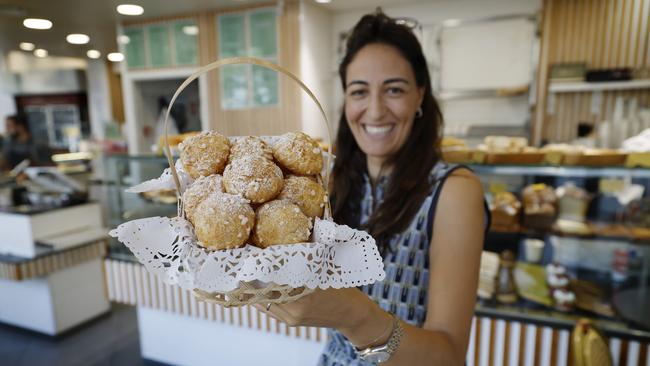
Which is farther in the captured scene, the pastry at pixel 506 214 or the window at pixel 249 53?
the window at pixel 249 53

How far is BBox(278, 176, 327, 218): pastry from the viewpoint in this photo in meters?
0.79

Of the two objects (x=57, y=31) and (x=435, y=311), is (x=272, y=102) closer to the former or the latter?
(x=57, y=31)

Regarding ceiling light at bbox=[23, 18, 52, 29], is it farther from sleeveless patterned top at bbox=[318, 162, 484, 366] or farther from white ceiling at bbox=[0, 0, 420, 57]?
sleeveless patterned top at bbox=[318, 162, 484, 366]

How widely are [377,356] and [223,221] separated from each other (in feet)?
1.55

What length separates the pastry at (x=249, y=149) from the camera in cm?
82

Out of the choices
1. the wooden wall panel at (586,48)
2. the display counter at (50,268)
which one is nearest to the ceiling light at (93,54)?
the display counter at (50,268)

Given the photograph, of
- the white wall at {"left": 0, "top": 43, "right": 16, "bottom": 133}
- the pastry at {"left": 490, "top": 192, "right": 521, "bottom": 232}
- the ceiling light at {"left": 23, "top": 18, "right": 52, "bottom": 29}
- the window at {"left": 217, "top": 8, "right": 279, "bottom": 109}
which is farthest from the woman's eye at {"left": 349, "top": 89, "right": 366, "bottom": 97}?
the white wall at {"left": 0, "top": 43, "right": 16, "bottom": 133}

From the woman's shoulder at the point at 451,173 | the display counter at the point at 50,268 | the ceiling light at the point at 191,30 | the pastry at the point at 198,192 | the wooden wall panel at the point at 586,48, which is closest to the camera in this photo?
the pastry at the point at 198,192

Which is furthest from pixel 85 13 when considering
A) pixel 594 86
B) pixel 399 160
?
pixel 594 86

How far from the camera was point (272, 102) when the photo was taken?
505 centimetres

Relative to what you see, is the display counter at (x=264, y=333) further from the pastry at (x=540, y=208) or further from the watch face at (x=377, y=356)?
the watch face at (x=377, y=356)

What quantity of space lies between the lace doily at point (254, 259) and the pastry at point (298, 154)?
0.15 metres

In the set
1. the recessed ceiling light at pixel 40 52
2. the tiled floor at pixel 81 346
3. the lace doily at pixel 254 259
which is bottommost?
the tiled floor at pixel 81 346

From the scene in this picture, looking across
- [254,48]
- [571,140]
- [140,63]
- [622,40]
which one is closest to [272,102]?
[254,48]
